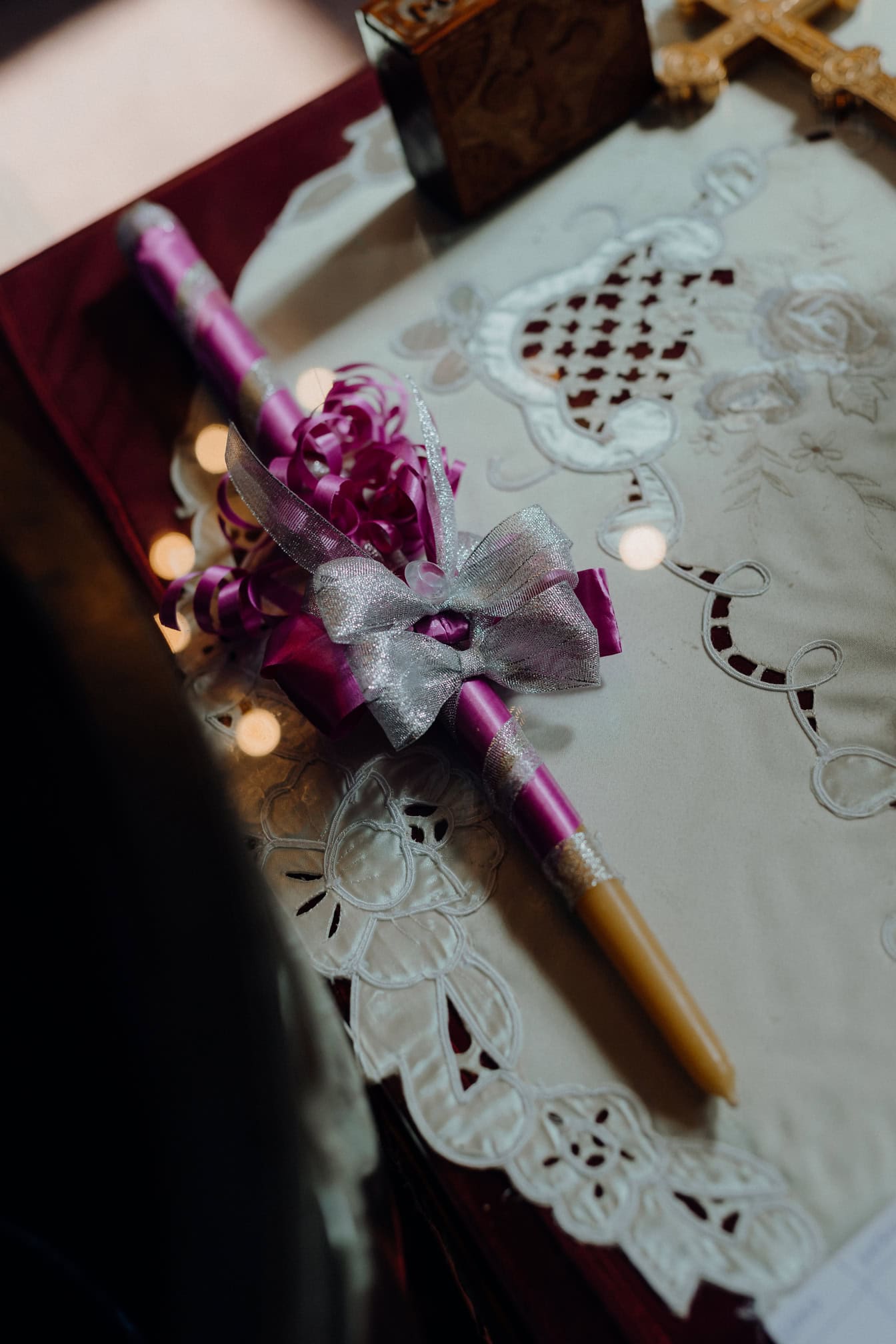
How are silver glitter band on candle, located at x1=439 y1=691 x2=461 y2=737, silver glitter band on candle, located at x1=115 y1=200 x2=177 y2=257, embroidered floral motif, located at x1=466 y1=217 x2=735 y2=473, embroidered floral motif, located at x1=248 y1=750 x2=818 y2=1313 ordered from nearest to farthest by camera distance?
embroidered floral motif, located at x1=248 y1=750 x2=818 y2=1313
silver glitter band on candle, located at x1=439 y1=691 x2=461 y2=737
embroidered floral motif, located at x1=466 y1=217 x2=735 y2=473
silver glitter band on candle, located at x1=115 y1=200 x2=177 y2=257

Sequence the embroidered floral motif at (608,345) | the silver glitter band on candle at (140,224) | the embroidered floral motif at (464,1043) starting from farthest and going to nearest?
the silver glitter band on candle at (140,224)
the embroidered floral motif at (608,345)
the embroidered floral motif at (464,1043)

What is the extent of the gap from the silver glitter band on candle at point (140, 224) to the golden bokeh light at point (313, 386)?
130 mm

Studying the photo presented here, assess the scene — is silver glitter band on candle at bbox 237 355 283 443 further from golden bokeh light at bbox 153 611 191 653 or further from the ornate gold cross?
the ornate gold cross

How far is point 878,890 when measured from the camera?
0.42m

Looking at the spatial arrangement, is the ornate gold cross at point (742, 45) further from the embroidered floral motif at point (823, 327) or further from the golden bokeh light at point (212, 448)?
the golden bokeh light at point (212, 448)

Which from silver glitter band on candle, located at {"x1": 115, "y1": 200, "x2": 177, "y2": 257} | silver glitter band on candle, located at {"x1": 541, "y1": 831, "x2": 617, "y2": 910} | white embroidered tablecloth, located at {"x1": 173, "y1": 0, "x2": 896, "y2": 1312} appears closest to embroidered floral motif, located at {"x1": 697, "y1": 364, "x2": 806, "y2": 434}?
white embroidered tablecloth, located at {"x1": 173, "y1": 0, "x2": 896, "y2": 1312}

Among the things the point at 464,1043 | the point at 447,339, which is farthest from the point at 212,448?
the point at 464,1043

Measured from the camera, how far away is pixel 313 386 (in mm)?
656

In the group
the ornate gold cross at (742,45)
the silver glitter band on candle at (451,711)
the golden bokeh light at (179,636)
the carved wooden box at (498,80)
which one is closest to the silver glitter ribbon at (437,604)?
the silver glitter band on candle at (451,711)

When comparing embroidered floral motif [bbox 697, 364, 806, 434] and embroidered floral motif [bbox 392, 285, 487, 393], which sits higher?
embroidered floral motif [bbox 392, 285, 487, 393]

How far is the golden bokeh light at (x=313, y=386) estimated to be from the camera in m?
0.65

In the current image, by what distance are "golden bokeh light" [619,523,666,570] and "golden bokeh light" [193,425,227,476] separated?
0.77 ft

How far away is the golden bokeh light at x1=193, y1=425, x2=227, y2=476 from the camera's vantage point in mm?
628

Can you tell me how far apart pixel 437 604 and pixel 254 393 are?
0.64ft
